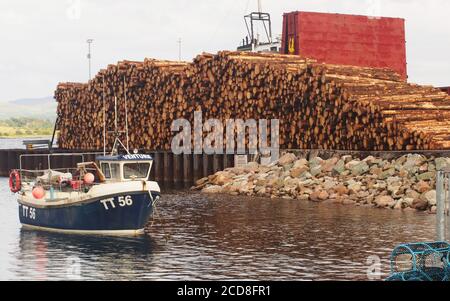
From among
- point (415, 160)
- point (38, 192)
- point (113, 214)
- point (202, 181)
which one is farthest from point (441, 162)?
point (202, 181)

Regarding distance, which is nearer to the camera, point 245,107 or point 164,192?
point 164,192

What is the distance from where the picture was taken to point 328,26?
2282 inches

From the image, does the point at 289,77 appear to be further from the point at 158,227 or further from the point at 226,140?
the point at 158,227

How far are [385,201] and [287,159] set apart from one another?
1002 cm

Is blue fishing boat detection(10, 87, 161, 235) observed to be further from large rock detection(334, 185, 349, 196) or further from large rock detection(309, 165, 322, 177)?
large rock detection(309, 165, 322, 177)

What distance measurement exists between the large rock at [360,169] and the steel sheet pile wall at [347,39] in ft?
65.0

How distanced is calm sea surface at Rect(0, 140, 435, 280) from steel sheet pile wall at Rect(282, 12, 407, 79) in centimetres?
2368

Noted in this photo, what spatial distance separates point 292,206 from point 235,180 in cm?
900

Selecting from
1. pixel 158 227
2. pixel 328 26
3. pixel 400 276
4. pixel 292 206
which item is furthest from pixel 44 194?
pixel 328 26

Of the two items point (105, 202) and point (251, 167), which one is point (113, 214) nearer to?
point (105, 202)

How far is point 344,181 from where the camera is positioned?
3769 centimetres

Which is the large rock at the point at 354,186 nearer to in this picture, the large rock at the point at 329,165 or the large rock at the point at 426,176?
the large rock at the point at 329,165

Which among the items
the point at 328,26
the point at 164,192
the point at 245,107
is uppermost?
the point at 328,26

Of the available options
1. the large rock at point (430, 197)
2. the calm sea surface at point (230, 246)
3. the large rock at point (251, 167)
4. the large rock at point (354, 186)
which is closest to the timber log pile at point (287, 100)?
the large rock at point (251, 167)
